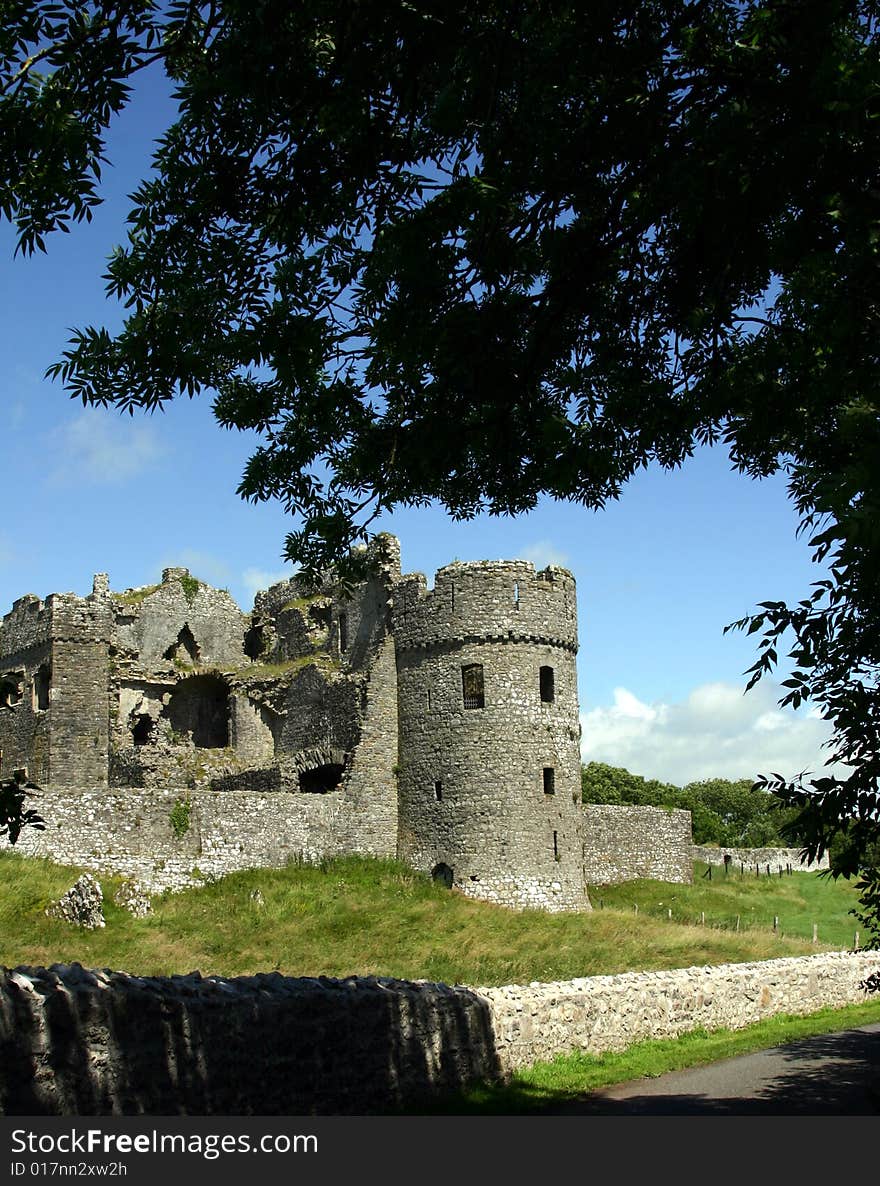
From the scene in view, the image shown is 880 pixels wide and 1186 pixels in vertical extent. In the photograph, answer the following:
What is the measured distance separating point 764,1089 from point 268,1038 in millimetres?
6553

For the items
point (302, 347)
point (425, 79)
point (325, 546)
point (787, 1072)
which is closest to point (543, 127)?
point (425, 79)

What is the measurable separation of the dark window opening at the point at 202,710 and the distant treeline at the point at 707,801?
32.0 m

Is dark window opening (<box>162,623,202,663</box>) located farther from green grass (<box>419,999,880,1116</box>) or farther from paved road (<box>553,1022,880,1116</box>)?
paved road (<box>553,1022,880,1116</box>)

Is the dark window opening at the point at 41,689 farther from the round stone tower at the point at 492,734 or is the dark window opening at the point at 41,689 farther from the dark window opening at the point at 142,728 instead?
the round stone tower at the point at 492,734

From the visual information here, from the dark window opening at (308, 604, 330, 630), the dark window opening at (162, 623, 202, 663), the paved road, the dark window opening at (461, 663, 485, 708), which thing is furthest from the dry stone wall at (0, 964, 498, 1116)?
the dark window opening at (162, 623, 202, 663)

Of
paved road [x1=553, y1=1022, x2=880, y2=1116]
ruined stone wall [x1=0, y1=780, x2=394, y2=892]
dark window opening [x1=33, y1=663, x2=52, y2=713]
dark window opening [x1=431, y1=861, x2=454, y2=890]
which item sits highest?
dark window opening [x1=33, y1=663, x2=52, y2=713]

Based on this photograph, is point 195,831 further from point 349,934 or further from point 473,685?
point 473,685

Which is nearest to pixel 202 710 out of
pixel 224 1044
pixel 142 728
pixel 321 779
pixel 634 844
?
pixel 142 728

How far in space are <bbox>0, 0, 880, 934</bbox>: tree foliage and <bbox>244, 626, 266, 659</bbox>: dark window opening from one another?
108 feet

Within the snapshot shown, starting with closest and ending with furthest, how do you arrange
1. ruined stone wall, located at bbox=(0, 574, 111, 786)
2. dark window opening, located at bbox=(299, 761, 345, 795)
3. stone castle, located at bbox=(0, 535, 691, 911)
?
stone castle, located at bbox=(0, 535, 691, 911) < ruined stone wall, located at bbox=(0, 574, 111, 786) < dark window opening, located at bbox=(299, 761, 345, 795)

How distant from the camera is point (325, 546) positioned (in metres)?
12.4

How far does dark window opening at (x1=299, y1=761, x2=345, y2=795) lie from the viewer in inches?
1495

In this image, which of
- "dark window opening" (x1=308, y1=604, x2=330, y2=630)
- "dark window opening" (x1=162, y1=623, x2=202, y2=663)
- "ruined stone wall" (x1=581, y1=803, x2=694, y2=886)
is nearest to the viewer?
"dark window opening" (x1=308, y1=604, x2=330, y2=630)
